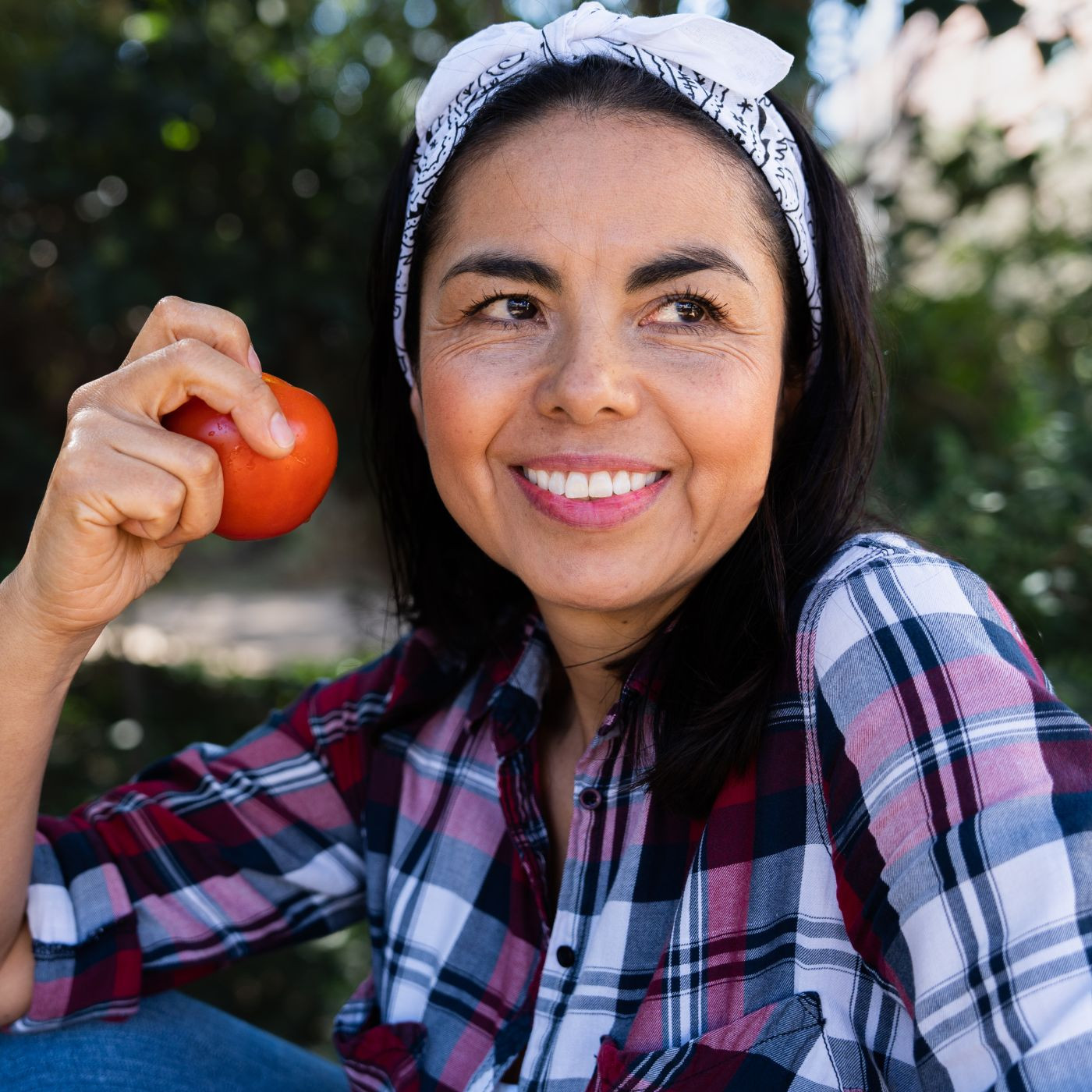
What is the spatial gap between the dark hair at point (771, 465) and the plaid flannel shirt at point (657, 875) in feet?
0.15

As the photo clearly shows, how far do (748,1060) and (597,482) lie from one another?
0.76 metres

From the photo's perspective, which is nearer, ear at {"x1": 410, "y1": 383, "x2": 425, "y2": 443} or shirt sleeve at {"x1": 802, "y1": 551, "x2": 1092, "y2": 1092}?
shirt sleeve at {"x1": 802, "y1": 551, "x2": 1092, "y2": 1092}

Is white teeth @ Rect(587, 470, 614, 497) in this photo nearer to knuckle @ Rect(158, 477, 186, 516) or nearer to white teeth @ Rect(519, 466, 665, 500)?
white teeth @ Rect(519, 466, 665, 500)

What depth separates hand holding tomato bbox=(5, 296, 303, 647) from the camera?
1.51 metres

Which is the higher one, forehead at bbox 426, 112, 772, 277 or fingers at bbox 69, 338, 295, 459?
forehead at bbox 426, 112, 772, 277

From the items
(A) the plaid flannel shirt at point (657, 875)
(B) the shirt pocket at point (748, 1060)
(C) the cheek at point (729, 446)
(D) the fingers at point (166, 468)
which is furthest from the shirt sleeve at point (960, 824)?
(D) the fingers at point (166, 468)

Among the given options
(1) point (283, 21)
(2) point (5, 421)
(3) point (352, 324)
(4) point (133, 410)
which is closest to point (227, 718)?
(2) point (5, 421)

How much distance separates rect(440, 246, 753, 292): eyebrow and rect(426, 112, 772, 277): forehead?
0.02m

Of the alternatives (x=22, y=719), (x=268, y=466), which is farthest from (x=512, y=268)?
(x=22, y=719)

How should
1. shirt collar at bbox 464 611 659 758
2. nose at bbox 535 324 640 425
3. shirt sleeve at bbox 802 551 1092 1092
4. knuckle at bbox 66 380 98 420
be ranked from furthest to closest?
shirt collar at bbox 464 611 659 758 → knuckle at bbox 66 380 98 420 → nose at bbox 535 324 640 425 → shirt sleeve at bbox 802 551 1092 1092

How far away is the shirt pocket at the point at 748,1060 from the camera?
1.35 meters

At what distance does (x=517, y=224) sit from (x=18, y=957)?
1386mm

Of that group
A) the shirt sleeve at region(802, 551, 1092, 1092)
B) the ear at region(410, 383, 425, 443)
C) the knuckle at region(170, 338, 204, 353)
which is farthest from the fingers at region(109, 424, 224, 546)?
the shirt sleeve at region(802, 551, 1092, 1092)

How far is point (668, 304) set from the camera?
153 cm
